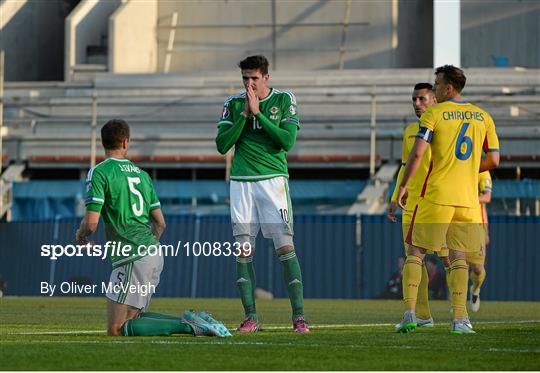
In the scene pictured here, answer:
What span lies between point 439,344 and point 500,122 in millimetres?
27030

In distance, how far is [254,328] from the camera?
12.1 meters

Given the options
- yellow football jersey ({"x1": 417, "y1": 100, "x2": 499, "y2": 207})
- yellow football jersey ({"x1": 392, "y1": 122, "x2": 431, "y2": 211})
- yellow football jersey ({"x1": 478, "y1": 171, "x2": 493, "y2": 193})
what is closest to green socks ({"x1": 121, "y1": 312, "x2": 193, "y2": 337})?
yellow football jersey ({"x1": 417, "y1": 100, "x2": 499, "y2": 207})

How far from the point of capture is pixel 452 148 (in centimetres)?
1217

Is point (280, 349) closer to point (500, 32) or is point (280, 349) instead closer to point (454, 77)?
point (454, 77)

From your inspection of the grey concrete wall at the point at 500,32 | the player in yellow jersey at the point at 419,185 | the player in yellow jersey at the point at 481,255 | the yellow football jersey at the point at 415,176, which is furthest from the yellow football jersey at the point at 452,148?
the grey concrete wall at the point at 500,32

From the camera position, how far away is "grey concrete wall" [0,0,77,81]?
44.7m

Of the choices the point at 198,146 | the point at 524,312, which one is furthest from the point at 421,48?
the point at 524,312

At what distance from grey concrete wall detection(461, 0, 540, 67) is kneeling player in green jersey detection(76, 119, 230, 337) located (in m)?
32.1

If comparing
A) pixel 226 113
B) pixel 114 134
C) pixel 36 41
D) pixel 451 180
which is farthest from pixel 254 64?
pixel 36 41

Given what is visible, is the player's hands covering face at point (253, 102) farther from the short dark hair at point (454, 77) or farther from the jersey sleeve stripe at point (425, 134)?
the short dark hair at point (454, 77)

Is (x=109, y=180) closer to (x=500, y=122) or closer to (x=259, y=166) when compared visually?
(x=259, y=166)

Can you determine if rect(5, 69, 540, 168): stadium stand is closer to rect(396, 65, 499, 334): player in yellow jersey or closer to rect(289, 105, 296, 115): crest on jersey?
rect(396, 65, 499, 334): player in yellow jersey

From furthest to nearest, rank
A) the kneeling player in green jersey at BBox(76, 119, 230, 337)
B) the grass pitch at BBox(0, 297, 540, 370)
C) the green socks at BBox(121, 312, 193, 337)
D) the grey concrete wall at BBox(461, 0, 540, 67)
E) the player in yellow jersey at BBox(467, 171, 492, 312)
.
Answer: the grey concrete wall at BBox(461, 0, 540, 67) → the player in yellow jersey at BBox(467, 171, 492, 312) → the kneeling player in green jersey at BBox(76, 119, 230, 337) → the green socks at BBox(121, 312, 193, 337) → the grass pitch at BBox(0, 297, 540, 370)

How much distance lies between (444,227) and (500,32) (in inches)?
1249
